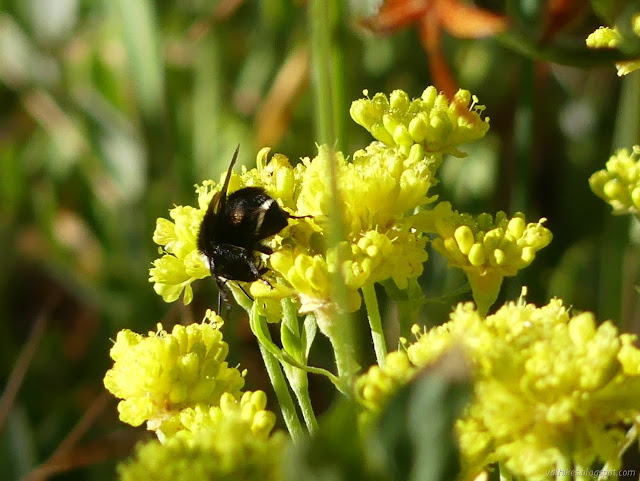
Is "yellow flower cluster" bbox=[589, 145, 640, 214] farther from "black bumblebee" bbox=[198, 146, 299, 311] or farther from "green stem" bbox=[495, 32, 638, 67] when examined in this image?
"black bumblebee" bbox=[198, 146, 299, 311]

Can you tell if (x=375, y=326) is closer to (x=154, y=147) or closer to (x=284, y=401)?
(x=284, y=401)

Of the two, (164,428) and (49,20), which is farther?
(49,20)

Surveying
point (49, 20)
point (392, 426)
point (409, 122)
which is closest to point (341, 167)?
point (409, 122)

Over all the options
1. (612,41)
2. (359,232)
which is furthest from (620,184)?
(359,232)

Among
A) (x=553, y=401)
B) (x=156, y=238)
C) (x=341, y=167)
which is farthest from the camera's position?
(x=156, y=238)

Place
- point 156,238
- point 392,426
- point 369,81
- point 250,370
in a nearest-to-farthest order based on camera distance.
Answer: point 392,426
point 156,238
point 250,370
point 369,81

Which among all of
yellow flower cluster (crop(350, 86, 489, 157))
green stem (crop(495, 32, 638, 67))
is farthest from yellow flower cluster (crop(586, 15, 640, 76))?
yellow flower cluster (crop(350, 86, 489, 157))

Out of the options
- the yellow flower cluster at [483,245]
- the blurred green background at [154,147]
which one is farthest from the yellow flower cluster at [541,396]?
the blurred green background at [154,147]

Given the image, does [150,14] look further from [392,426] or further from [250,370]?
[392,426]
